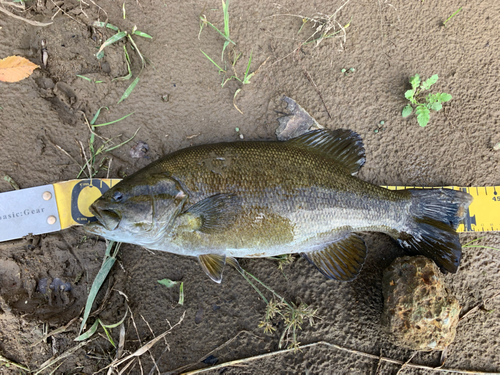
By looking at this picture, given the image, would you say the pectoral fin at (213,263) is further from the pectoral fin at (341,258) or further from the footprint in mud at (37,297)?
the footprint in mud at (37,297)

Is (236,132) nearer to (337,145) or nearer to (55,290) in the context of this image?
(337,145)

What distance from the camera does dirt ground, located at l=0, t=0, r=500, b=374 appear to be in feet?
8.83

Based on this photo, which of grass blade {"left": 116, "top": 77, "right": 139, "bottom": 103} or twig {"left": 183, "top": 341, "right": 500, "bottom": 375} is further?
grass blade {"left": 116, "top": 77, "right": 139, "bottom": 103}

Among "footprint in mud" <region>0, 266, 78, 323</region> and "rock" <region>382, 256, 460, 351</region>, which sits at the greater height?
"rock" <region>382, 256, 460, 351</region>

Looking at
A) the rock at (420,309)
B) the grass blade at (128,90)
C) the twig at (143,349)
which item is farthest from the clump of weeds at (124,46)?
the rock at (420,309)

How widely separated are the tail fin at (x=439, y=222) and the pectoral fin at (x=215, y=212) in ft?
5.29

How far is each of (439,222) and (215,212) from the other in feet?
6.81

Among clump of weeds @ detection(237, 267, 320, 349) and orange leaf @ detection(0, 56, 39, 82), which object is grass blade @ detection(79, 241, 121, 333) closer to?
clump of weeds @ detection(237, 267, 320, 349)

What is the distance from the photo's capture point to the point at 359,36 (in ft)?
10.0

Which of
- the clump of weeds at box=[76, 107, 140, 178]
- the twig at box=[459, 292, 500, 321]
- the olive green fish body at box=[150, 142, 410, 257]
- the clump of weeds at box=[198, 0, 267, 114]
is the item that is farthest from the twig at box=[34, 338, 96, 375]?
the twig at box=[459, 292, 500, 321]

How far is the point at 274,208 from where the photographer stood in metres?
2.38

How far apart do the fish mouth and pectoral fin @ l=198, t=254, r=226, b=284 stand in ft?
2.44

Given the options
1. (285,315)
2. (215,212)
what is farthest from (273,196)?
(285,315)

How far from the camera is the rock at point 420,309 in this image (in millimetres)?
2354
